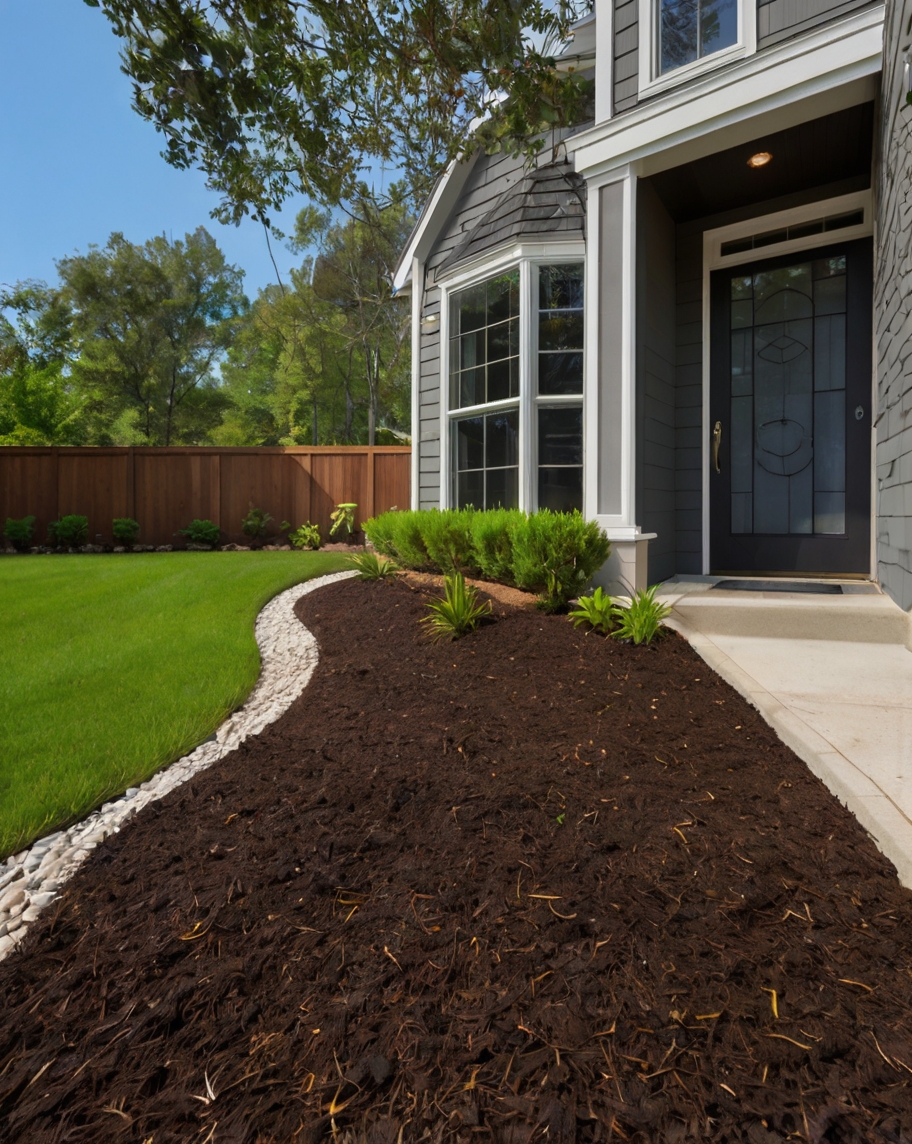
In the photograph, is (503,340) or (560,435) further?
(503,340)

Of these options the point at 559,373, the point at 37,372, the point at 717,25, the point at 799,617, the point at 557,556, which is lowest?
the point at 799,617

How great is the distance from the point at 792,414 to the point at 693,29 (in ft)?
8.59

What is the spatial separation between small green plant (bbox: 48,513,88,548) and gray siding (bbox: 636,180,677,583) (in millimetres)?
9283

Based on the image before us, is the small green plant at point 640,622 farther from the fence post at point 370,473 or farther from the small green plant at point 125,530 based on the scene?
the small green plant at point 125,530

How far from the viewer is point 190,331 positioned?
2128 cm

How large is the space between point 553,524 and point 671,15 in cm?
349

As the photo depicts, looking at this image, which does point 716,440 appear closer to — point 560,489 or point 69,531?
point 560,489

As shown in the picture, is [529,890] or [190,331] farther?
[190,331]

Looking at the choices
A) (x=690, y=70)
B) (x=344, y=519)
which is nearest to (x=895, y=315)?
(x=690, y=70)

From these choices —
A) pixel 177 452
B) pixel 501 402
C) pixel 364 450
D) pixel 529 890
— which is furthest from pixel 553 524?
pixel 177 452

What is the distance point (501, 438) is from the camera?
5.25 metres

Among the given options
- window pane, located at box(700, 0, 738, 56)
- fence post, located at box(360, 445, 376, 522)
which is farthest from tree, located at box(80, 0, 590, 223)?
fence post, located at box(360, 445, 376, 522)

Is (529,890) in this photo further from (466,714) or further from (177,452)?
(177,452)

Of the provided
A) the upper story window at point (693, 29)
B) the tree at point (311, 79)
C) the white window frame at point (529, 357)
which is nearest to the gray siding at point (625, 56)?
the upper story window at point (693, 29)
